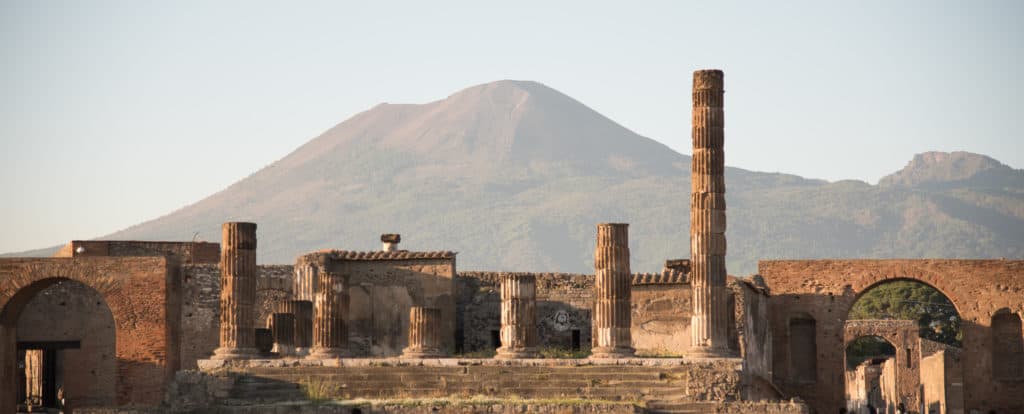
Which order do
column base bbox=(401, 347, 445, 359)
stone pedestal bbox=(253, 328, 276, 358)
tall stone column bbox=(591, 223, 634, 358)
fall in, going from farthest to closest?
stone pedestal bbox=(253, 328, 276, 358) < column base bbox=(401, 347, 445, 359) < tall stone column bbox=(591, 223, 634, 358)

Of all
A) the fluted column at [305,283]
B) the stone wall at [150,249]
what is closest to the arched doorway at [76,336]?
the stone wall at [150,249]

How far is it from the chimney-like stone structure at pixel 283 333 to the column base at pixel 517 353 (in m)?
5.50

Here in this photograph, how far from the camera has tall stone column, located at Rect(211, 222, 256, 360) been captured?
44625 mm

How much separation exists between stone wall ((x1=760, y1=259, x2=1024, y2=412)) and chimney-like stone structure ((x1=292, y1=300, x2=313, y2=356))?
13772 mm

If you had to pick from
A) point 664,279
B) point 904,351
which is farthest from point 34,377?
point 904,351

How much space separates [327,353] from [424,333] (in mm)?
2424

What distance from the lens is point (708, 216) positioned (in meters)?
43.3

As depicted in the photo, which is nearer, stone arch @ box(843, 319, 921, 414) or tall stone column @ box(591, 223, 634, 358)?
tall stone column @ box(591, 223, 634, 358)

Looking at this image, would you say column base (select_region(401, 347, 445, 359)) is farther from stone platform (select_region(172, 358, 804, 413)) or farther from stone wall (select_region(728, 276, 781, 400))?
stone wall (select_region(728, 276, 781, 400))

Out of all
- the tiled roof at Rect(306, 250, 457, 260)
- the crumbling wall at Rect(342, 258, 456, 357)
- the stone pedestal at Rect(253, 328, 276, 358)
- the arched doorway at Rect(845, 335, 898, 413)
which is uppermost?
the tiled roof at Rect(306, 250, 457, 260)

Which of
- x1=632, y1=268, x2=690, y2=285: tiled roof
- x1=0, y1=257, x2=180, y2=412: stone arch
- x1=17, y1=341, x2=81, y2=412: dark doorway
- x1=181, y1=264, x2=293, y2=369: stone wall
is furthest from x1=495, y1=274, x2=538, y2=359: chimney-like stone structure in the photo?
x1=17, y1=341, x2=81, y2=412: dark doorway

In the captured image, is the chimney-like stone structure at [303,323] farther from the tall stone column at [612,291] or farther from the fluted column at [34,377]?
the fluted column at [34,377]

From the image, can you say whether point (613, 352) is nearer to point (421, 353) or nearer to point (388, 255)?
point (421, 353)

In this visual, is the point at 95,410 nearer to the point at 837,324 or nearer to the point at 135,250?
the point at 135,250
